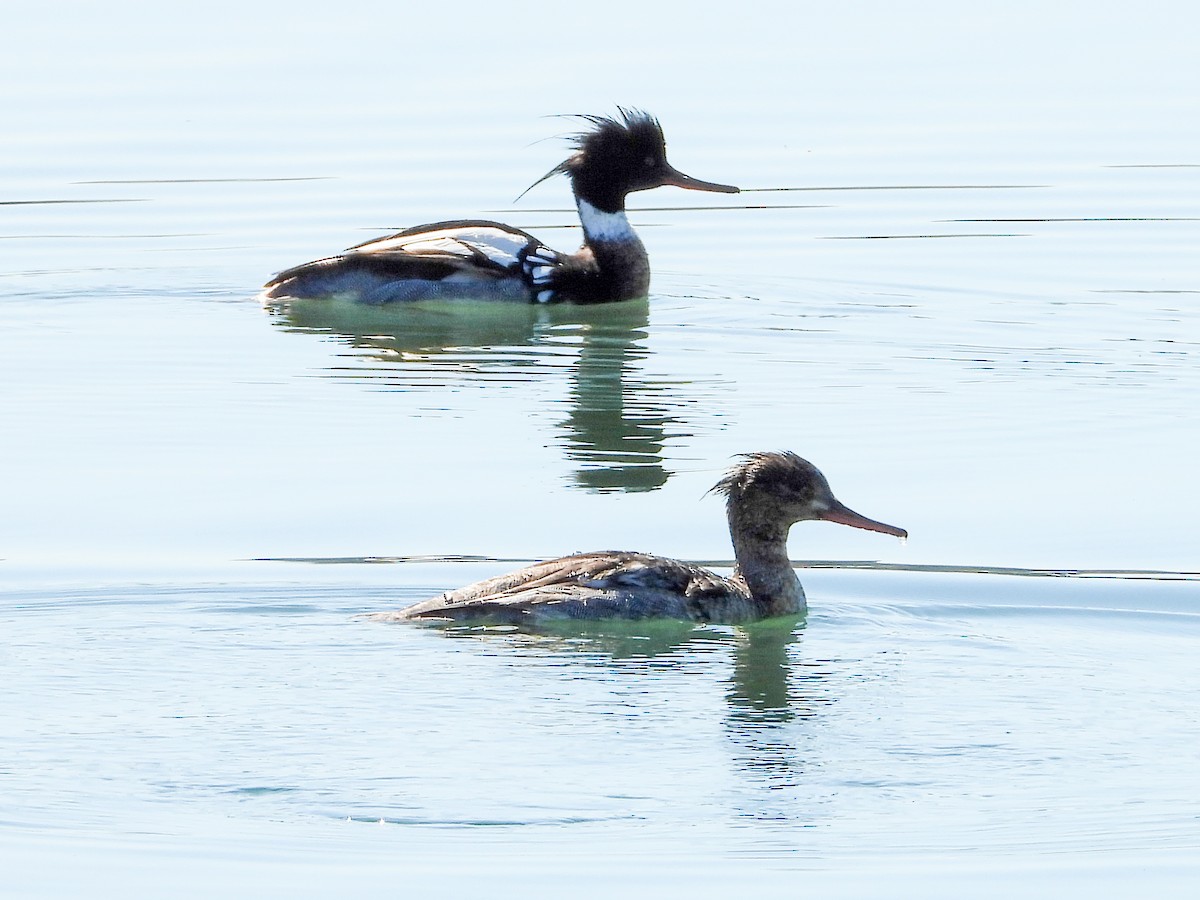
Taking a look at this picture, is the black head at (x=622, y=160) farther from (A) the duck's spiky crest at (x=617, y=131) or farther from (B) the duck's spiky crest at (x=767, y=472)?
(B) the duck's spiky crest at (x=767, y=472)

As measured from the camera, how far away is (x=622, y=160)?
1761 centimetres

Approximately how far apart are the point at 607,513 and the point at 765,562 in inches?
52.9

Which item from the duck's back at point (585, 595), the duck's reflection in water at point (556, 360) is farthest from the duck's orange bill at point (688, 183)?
the duck's back at point (585, 595)

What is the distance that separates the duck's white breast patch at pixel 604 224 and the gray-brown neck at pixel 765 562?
6.69 meters

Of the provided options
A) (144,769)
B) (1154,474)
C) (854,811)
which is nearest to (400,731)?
(144,769)

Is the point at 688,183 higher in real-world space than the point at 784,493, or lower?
higher

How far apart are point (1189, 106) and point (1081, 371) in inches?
336

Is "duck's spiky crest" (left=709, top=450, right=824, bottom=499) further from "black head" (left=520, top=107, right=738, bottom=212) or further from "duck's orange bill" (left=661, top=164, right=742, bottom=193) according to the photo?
"black head" (left=520, top=107, right=738, bottom=212)

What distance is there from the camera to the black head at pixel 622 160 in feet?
57.4

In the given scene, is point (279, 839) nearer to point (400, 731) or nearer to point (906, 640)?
point (400, 731)

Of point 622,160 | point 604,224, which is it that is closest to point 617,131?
point 622,160

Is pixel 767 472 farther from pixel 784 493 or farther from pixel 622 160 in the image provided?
pixel 622 160

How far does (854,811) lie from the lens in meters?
7.75

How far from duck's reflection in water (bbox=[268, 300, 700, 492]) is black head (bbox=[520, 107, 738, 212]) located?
3.99ft
